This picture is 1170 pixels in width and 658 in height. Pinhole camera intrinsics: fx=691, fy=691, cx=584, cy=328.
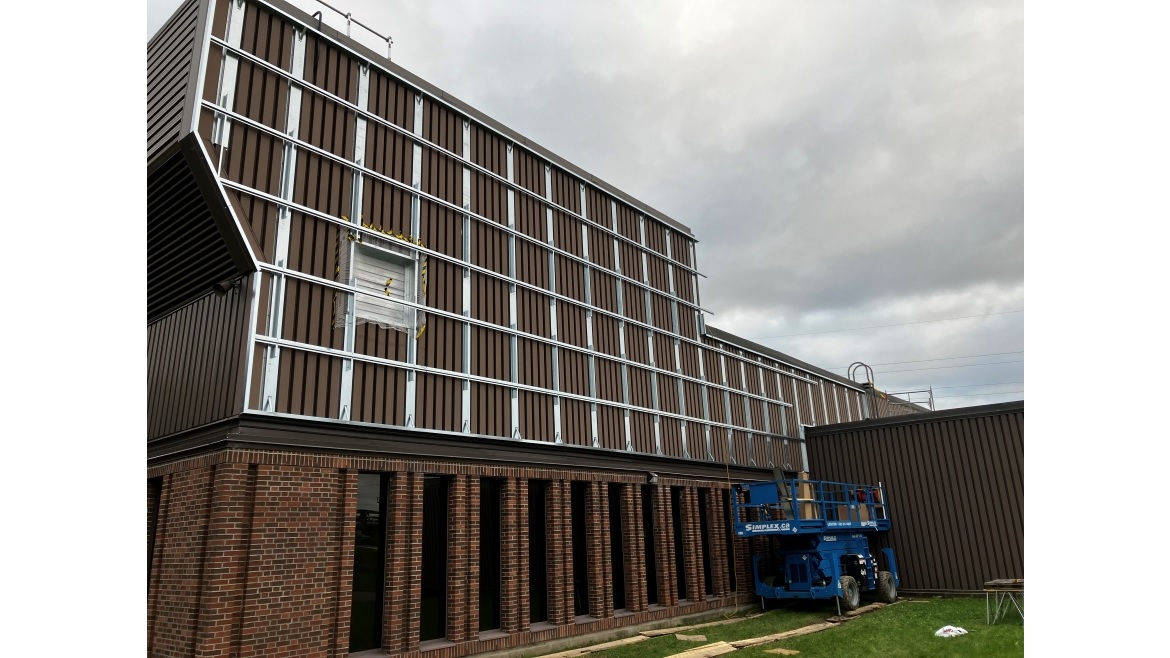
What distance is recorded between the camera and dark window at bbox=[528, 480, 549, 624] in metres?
17.4

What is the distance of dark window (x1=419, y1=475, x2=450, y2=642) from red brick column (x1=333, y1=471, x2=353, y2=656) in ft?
5.79

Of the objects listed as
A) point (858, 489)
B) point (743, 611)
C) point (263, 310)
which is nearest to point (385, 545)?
point (263, 310)

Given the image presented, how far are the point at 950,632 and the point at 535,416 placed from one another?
1102 centimetres

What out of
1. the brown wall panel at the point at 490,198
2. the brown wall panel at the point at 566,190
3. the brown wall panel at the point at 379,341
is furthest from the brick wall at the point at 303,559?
the brown wall panel at the point at 566,190

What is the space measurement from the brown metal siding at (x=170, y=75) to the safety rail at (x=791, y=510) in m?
17.9

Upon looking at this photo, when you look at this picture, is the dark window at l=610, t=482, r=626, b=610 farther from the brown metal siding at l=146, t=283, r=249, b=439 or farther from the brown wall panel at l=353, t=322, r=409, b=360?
the brown metal siding at l=146, t=283, r=249, b=439

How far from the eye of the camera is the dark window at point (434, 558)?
15086 mm

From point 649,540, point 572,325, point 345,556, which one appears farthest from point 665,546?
point 345,556

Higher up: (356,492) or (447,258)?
(447,258)

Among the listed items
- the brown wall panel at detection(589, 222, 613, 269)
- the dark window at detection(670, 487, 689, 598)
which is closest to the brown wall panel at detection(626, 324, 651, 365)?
the brown wall panel at detection(589, 222, 613, 269)

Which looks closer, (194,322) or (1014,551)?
(194,322)

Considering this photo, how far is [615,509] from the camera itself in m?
20.9

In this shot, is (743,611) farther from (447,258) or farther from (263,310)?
(263,310)

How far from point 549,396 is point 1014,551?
17.2m
